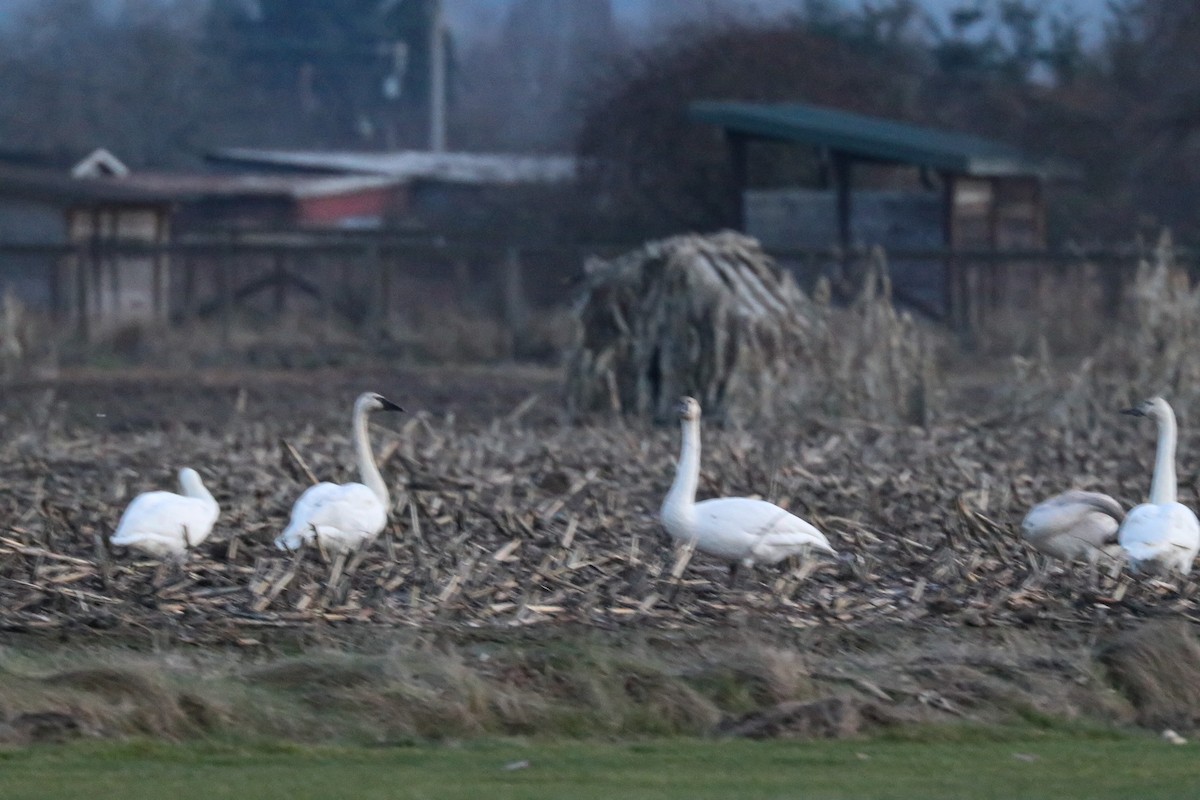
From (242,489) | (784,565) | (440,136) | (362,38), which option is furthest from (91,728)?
(362,38)

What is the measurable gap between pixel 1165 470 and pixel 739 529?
A: 2.41 m

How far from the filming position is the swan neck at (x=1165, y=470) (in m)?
10.6

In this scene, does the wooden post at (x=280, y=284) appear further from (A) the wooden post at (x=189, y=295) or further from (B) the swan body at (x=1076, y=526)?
(B) the swan body at (x=1076, y=526)

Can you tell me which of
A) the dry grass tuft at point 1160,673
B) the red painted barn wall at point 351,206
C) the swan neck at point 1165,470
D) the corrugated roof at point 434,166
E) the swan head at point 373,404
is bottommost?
the dry grass tuft at point 1160,673

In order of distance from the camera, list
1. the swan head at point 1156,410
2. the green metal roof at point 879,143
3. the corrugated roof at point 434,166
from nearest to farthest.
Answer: the swan head at point 1156,410 → the green metal roof at point 879,143 → the corrugated roof at point 434,166

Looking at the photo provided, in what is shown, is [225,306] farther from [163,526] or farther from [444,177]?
[444,177]

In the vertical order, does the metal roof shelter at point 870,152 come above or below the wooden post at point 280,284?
above

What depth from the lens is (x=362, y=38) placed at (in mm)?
90188

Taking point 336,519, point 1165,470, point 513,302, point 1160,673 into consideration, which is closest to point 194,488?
point 336,519

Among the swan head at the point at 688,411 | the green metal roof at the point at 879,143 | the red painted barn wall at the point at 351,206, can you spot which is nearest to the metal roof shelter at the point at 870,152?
the green metal roof at the point at 879,143

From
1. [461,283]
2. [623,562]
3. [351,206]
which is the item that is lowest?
[623,562]

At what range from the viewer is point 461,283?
27.4 m

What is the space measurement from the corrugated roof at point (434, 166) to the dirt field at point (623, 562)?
29705 mm

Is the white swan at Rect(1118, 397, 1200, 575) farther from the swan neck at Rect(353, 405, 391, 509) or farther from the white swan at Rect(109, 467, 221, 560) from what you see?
the white swan at Rect(109, 467, 221, 560)
